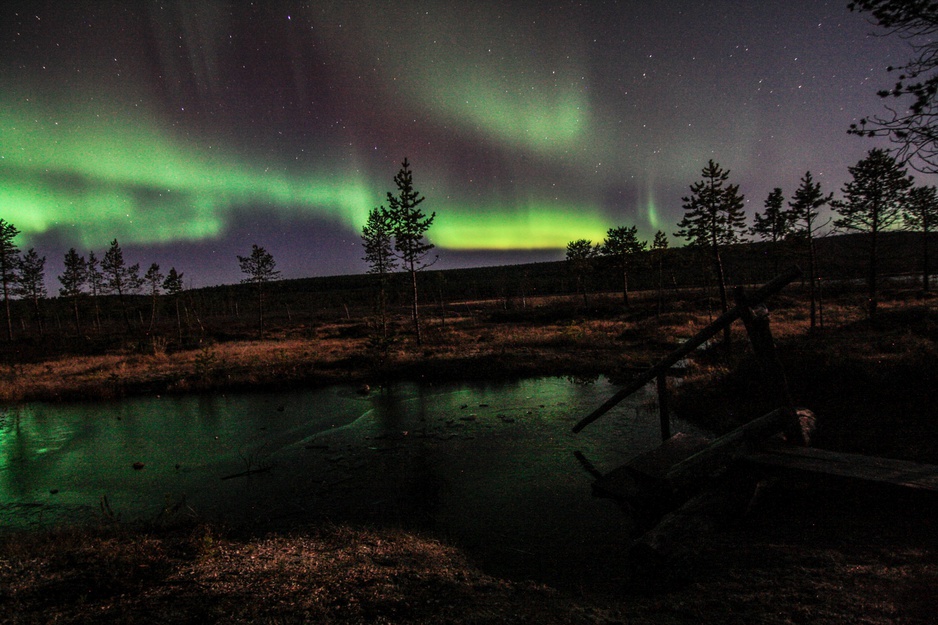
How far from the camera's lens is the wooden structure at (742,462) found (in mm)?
4715

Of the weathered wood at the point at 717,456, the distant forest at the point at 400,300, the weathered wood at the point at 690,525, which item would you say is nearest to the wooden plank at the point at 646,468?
the weathered wood at the point at 717,456

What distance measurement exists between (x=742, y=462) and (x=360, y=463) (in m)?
8.67

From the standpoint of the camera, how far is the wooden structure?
4.71 meters

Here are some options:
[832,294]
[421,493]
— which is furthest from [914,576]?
[832,294]

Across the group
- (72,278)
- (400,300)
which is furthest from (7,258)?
(400,300)

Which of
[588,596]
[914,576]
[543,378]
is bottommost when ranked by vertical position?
[543,378]

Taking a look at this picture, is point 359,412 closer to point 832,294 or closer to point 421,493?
point 421,493

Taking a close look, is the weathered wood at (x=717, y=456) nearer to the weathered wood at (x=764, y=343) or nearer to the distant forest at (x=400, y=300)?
the weathered wood at (x=764, y=343)

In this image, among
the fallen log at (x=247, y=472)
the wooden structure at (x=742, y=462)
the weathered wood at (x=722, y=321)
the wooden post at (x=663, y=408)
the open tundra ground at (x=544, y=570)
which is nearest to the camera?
the open tundra ground at (x=544, y=570)

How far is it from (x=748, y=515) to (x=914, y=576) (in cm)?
183

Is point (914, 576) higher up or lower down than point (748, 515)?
higher up

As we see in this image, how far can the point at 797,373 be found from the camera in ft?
36.7

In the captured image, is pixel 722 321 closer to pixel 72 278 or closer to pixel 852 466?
pixel 852 466

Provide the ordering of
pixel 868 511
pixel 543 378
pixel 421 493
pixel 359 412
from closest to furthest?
pixel 868 511
pixel 421 493
pixel 359 412
pixel 543 378
